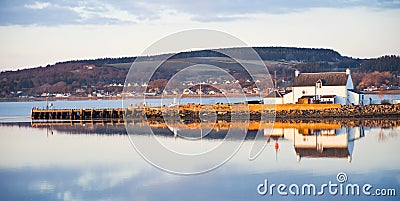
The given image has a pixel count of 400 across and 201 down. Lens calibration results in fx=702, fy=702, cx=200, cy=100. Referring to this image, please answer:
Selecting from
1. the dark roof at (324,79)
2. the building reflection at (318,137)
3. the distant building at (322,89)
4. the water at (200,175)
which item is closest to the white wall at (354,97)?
the distant building at (322,89)

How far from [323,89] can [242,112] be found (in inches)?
179

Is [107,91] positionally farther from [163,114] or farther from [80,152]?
[80,152]

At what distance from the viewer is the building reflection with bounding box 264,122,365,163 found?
2061 cm

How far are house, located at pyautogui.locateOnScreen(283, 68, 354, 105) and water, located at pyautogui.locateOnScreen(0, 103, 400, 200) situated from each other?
8475mm

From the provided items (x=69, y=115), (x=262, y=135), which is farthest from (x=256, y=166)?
(x=69, y=115)

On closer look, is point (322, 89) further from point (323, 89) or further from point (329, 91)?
point (329, 91)

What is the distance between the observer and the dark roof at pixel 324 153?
1992 cm

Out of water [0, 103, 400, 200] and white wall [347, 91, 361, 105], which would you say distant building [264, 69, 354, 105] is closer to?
white wall [347, 91, 361, 105]

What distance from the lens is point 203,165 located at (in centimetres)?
1862

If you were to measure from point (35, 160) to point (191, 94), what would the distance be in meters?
69.4

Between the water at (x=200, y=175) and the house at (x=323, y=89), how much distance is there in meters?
8.48

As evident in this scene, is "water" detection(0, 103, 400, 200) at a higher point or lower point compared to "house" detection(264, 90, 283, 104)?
lower

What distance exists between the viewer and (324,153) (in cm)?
2045

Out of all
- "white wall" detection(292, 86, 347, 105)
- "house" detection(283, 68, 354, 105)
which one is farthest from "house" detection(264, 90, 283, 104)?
"white wall" detection(292, 86, 347, 105)
